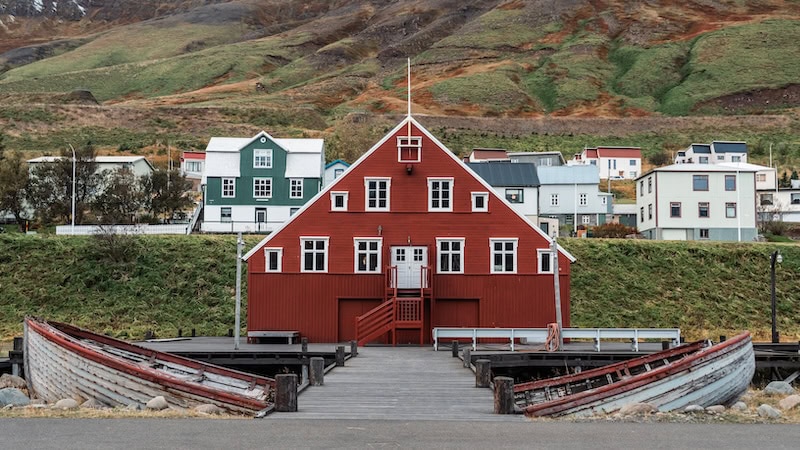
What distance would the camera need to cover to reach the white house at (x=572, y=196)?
83.3m

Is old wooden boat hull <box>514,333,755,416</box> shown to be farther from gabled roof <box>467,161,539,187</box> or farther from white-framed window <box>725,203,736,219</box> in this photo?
white-framed window <box>725,203,736,219</box>

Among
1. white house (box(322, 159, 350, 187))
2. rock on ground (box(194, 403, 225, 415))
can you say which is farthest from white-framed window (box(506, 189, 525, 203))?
rock on ground (box(194, 403, 225, 415))

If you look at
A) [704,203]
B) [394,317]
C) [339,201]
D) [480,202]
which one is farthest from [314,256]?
[704,203]

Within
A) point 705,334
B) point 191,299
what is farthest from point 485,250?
point 191,299

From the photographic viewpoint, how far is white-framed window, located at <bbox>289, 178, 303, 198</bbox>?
69000 millimetres

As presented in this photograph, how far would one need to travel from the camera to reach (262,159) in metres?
69.0

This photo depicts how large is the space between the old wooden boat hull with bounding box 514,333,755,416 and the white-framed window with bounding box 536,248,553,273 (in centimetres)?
1651

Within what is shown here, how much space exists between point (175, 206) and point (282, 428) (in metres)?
58.6

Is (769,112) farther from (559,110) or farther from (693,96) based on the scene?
(559,110)

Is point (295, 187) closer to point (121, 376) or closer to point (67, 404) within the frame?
point (121, 376)

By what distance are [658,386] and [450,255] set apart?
861 inches

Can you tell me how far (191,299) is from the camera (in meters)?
50.6

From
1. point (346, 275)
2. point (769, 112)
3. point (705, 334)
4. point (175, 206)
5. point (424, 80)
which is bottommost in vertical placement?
point (705, 334)

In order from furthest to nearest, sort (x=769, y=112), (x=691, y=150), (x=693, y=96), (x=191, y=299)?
1. (x=693, y=96)
2. (x=769, y=112)
3. (x=691, y=150)
4. (x=191, y=299)
